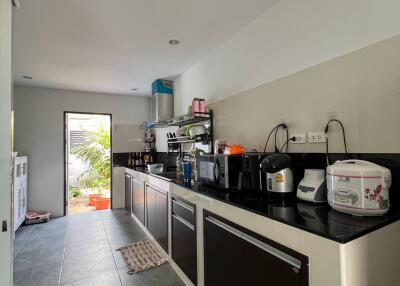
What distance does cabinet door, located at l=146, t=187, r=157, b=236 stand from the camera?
2812 millimetres

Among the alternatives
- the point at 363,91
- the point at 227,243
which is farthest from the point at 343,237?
the point at 363,91

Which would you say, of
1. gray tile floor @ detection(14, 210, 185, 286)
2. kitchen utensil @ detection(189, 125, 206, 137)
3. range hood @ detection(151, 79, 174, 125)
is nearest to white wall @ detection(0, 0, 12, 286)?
gray tile floor @ detection(14, 210, 185, 286)

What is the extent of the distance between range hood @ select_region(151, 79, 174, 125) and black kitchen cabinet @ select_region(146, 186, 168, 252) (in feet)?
4.29

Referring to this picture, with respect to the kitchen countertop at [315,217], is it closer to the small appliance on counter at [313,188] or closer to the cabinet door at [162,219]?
the small appliance on counter at [313,188]

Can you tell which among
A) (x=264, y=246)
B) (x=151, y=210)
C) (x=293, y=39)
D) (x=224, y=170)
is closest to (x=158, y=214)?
(x=151, y=210)

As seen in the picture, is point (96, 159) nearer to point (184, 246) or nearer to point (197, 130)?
point (197, 130)

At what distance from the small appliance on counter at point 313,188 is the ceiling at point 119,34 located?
1.46 meters

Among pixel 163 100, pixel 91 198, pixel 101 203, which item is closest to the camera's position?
pixel 163 100

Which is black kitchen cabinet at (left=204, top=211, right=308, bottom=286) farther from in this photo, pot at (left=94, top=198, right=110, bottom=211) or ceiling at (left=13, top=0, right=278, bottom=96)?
pot at (left=94, top=198, right=110, bottom=211)

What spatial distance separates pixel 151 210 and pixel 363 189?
241 cm

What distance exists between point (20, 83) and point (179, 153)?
10.0 ft

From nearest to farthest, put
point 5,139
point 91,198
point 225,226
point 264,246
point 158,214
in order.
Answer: point 5,139, point 264,246, point 225,226, point 158,214, point 91,198

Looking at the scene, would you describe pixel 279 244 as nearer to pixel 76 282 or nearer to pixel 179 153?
pixel 76 282

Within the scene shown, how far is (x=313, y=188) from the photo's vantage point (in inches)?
53.2
